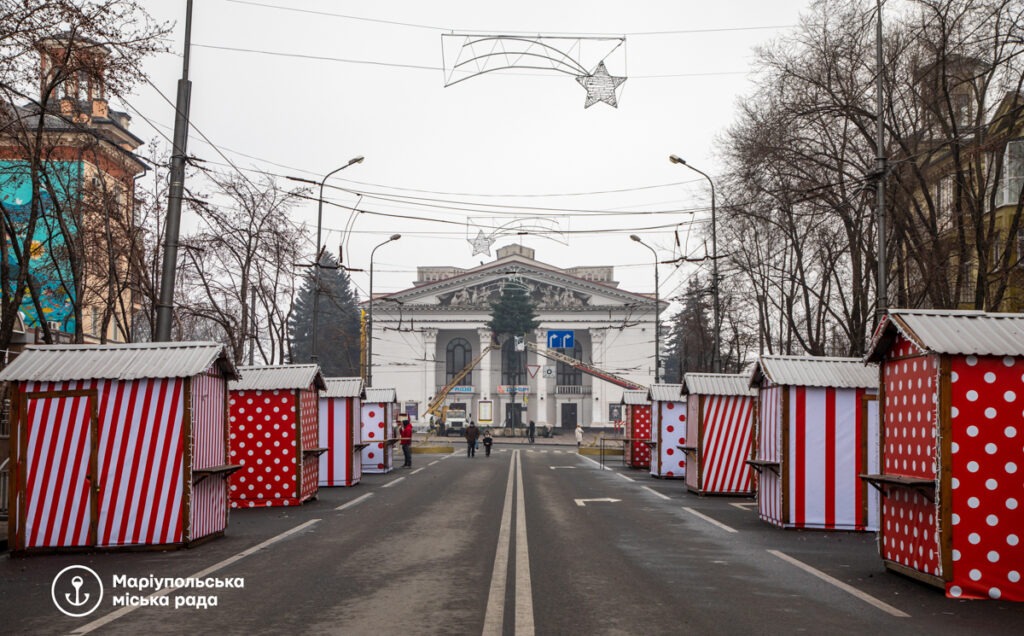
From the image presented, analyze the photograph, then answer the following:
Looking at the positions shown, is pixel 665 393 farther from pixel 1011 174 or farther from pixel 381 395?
pixel 1011 174

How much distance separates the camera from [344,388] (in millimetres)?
28359

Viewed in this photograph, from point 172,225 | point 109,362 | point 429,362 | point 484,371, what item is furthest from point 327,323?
point 109,362

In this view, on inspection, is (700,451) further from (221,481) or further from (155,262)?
(155,262)

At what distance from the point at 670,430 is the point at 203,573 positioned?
2316 cm

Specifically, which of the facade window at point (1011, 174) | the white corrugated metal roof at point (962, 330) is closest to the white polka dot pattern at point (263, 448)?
the white corrugated metal roof at point (962, 330)

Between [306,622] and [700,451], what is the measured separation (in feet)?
59.4

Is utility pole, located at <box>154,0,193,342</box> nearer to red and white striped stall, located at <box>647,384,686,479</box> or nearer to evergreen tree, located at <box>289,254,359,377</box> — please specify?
red and white striped stall, located at <box>647,384,686,479</box>

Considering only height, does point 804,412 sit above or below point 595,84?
below

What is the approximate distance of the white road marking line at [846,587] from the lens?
945cm

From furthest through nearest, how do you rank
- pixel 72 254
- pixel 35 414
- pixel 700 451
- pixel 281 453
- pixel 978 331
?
pixel 700 451, pixel 281 453, pixel 72 254, pixel 35 414, pixel 978 331

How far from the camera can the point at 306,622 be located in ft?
28.1

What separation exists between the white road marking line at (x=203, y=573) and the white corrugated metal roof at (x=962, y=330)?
28.4 feet

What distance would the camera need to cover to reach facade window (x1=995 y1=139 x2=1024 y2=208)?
86.6ft

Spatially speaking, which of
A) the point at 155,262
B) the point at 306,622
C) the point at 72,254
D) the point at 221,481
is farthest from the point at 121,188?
the point at 306,622
